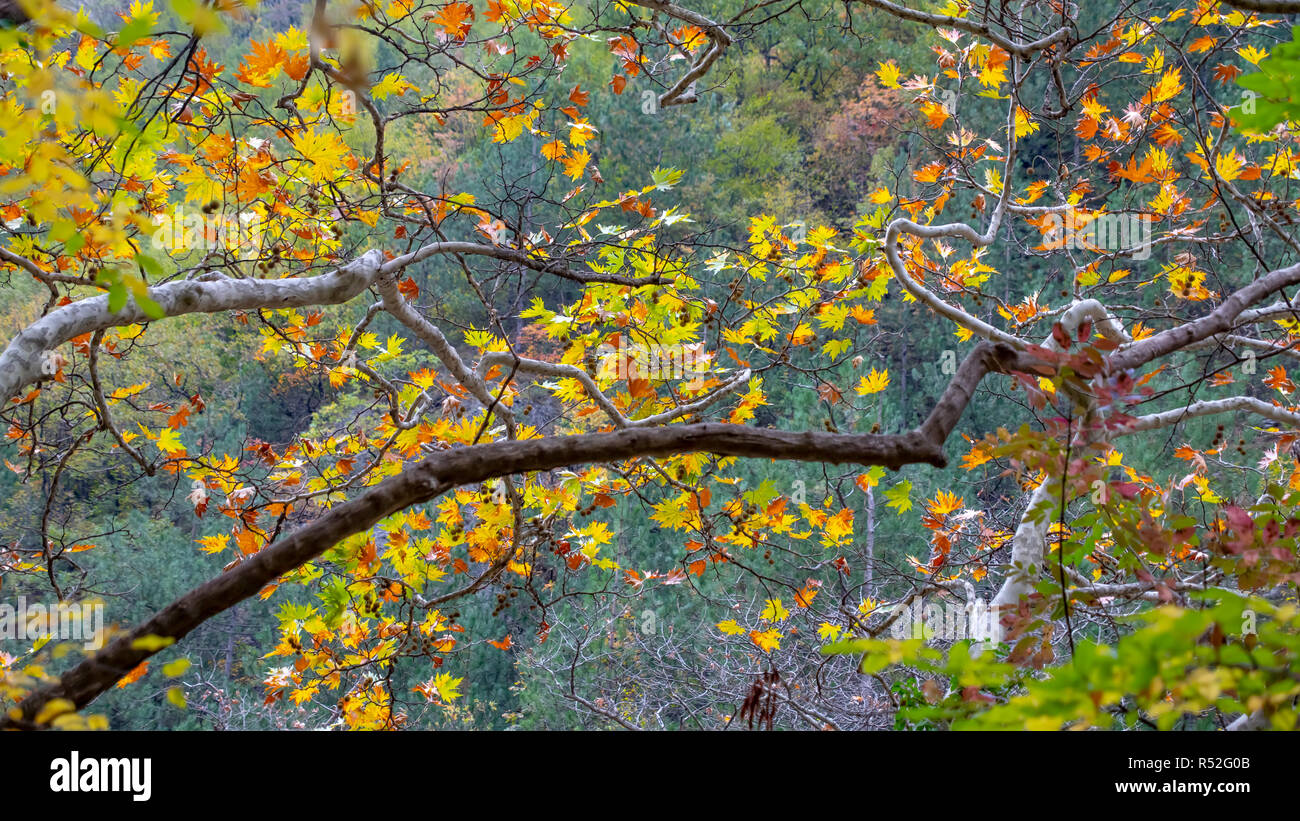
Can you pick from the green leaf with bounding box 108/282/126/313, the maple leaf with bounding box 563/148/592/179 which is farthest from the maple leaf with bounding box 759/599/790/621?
the maple leaf with bounding box 563/148/592/179

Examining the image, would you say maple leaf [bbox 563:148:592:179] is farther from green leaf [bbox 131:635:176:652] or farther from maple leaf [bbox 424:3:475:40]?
green leaf [bbox 131:635:176:652]

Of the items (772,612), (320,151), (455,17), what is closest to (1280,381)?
(772,612)

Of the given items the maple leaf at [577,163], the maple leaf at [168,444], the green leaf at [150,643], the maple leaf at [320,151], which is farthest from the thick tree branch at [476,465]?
the maple leaf at [577,163]

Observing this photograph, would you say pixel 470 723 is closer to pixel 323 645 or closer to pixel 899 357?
pixel 323 645

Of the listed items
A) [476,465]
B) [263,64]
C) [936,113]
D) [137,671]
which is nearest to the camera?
[476,465]

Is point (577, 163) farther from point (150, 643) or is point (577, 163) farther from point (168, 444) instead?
point (150, 643)

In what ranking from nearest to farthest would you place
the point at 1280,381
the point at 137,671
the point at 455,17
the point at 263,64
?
the point at 137,671 < the point at 263,64 < the point at 455,17 < the point at 1280,381

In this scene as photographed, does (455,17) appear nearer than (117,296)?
No

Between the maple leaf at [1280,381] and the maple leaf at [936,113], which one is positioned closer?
the maple leaf at [1280,381]

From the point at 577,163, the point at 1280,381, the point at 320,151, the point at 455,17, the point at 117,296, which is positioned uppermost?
the point at 455,17

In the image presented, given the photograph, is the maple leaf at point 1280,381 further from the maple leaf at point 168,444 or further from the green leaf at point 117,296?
the maple leaf at point 168,444

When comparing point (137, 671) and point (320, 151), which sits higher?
point (320, 151)

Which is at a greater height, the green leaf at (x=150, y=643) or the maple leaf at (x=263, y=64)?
the maple leaf at (x=263, y=64)

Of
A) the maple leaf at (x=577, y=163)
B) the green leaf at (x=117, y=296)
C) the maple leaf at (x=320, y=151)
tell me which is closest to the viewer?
the green leaf at (x=117, y=296)
